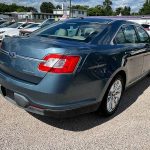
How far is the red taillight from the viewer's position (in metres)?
3.16

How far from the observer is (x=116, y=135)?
3.65 meters

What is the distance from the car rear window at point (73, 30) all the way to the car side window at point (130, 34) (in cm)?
62

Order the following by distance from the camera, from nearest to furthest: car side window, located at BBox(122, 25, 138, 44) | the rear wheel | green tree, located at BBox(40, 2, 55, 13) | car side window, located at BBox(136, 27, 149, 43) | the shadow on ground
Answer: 1. the shadow on ground
2. the rear wheel
3. car side window, located at BBox(122, 25, 138, 44)
4. car side window, located at BBox(136, 27, 149, 43)
5. green tree, located at BBox(40, 2, 55, 13)

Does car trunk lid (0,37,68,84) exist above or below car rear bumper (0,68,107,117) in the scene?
above

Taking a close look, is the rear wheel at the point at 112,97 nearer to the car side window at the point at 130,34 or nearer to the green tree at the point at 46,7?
the car side window at the point at 130,34

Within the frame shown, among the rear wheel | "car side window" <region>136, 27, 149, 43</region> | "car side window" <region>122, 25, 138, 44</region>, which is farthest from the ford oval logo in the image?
"car side window" <region>136, 27, 149, 43</region>

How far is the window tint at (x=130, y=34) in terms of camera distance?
4616mm

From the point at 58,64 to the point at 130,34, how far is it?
2.16 m

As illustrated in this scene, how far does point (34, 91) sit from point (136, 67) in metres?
2.34

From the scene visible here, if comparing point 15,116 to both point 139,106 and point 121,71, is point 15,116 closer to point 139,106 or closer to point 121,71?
point 121,71

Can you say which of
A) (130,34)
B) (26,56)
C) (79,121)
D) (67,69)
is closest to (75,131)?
(79,121)

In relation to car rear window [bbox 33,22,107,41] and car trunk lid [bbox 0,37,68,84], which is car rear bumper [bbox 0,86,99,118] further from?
car rear window [bbox 33,22,107,41]

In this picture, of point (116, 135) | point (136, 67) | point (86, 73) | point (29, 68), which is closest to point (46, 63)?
point (29, 68)

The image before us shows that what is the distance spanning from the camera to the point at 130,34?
4832 millimetres
